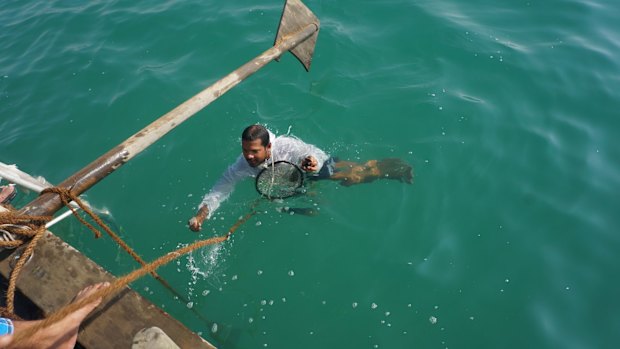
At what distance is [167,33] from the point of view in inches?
316

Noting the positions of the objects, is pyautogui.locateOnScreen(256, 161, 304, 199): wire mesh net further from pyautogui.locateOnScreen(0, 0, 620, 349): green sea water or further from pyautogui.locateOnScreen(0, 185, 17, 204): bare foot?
pyautogui.locateOnScreen(0, 185, 17, 204): bare foot

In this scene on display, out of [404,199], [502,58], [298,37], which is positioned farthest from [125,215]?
[502,58]

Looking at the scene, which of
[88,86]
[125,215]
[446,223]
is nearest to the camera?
[446,223]

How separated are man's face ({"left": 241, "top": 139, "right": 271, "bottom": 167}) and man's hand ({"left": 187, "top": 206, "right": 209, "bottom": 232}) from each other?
2.54 ft

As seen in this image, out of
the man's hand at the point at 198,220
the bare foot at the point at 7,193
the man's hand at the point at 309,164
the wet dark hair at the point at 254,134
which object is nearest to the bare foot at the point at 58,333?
the man's hand at the point at 198,220

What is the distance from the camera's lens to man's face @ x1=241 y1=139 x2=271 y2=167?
4.30 m

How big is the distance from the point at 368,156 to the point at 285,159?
1563 millimetres

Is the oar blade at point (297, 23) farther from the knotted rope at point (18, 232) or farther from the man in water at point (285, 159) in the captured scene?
the knotted rope at point (18, 232)

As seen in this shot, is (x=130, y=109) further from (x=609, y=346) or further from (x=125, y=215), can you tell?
(x=609, y=346)

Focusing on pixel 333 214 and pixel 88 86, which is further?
pixel 88 86

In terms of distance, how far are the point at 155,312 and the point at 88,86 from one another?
19.4 ft

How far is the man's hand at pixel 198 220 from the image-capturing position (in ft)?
14.3

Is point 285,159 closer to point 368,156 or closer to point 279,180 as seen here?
point 279,180

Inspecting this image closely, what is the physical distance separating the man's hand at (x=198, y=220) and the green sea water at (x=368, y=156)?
2.01ft
